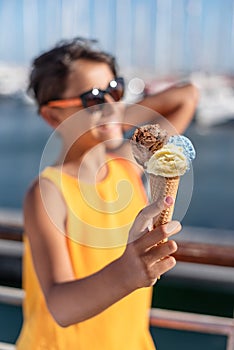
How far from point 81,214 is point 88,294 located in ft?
0.56

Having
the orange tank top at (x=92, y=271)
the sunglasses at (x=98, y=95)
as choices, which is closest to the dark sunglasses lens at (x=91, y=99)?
the sunglasses at (x=98, y=95)

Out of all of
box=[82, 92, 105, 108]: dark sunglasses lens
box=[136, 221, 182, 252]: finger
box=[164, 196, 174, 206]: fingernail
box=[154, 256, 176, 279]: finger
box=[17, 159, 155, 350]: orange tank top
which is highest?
box=[164, 196, 174, 206]: fingernail

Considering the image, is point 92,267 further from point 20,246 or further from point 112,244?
point 20,246

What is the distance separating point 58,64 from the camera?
1029 mm

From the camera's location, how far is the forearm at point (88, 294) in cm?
77

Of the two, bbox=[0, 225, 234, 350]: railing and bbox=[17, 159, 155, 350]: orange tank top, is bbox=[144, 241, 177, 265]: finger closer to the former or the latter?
bbox=[17, 159, 155, 350]: orange tank top

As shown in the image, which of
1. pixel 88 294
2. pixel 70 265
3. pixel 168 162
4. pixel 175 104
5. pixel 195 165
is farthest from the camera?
pixel 195 165

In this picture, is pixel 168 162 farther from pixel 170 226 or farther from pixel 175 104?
pixel 175 104

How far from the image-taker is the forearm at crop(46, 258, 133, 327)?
30.5 inches

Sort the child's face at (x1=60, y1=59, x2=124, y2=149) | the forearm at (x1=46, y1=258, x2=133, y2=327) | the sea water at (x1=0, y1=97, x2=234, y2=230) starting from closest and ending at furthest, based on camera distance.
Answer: the forearm at (x1=46, y1=258, x2=133, y2=327)
the child's face at (x1=60, y1=59, x2=124, y2=149)
the sea water at (x1=0, y1=97, x2=234, y2=230)

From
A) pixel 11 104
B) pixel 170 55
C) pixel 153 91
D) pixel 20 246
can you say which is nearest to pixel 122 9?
pixel 170 55

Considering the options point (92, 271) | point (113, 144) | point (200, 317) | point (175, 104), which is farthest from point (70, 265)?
point (200, 317)

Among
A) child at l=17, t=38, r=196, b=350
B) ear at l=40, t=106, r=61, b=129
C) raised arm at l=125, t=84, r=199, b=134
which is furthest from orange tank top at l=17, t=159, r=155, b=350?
raised arm at l=125, t=84, r=199, b=134

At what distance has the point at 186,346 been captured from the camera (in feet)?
11.7
